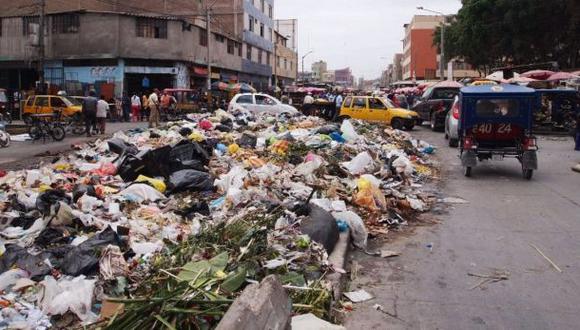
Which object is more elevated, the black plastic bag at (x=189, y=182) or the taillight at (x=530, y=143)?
the taillight at (x=530, y=143)

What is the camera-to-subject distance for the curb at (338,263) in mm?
5046

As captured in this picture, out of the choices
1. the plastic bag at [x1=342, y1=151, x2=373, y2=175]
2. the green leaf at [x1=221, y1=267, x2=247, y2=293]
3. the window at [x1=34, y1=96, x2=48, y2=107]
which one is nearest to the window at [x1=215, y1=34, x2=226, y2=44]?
the window at [x1=34, y1=96, x2=48, y2=107]

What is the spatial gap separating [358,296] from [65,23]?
39229 millimetres

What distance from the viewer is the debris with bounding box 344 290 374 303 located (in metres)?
5.19

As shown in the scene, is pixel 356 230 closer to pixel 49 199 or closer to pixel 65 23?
pixel 49 199

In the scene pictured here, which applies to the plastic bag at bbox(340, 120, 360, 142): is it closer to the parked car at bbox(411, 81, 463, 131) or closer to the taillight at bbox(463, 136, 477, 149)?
the taillight at bbox(463, 136, 477, 149)

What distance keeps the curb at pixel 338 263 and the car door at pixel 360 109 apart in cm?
1812

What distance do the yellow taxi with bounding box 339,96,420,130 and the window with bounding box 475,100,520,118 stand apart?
11983 mm

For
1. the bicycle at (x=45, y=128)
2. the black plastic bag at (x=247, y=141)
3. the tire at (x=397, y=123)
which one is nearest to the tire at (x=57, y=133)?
the bicycle at (x=45, y=128)

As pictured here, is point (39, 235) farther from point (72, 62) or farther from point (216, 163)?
point (72, 62)

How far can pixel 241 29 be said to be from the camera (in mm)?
55688

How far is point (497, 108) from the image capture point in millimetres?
12422

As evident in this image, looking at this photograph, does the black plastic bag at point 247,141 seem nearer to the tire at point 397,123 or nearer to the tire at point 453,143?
the tire at point 453,143

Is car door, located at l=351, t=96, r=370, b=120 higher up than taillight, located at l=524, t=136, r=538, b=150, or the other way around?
car door, located at l=351, t=96, r=370, b=120
